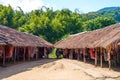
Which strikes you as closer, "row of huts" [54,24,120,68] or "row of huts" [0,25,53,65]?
"row of huts" [54,24,120,68]

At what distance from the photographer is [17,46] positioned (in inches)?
784

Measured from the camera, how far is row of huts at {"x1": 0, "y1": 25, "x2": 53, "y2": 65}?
18656 mm

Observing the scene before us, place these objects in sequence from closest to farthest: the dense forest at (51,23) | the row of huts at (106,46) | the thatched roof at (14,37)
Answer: the row of huts at (106,46)
the thatched roof at (14,37)
the dense forest at (51,23)

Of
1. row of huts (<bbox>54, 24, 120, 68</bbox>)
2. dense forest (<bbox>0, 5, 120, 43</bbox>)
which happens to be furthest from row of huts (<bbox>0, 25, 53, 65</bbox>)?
dense forest (<bbox>0, 5, 120, 43</bbox>)

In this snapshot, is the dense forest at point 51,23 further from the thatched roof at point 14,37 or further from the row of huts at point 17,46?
the thatched roof at point 14,37

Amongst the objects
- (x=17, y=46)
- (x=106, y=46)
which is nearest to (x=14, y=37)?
(x=17, y=46)

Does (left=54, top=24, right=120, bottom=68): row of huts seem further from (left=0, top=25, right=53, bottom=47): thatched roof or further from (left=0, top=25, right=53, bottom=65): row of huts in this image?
(left=0, top=25, right=53, bottom=47): thatched roof

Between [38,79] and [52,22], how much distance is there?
27892 mm

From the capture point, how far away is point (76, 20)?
4366 centimetres

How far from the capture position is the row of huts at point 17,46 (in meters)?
18.7

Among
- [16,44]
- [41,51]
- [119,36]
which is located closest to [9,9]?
[41,51]

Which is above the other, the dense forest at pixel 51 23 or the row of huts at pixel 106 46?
the dense forest at pixel 51 23

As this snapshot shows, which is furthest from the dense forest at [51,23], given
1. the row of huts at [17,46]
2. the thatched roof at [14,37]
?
the thatched roof at [14,37]

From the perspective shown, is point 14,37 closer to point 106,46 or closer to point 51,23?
point 106,46
